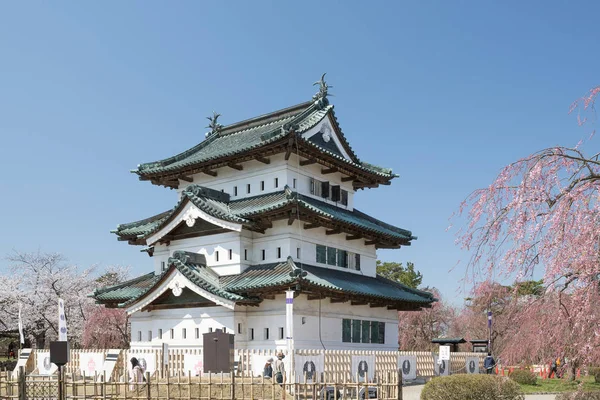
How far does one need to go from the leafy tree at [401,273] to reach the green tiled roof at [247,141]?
1307 inches

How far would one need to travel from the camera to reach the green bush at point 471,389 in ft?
69.3

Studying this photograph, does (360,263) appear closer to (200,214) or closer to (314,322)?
(314,322)

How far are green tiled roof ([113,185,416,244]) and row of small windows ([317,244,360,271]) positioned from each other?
194 cm

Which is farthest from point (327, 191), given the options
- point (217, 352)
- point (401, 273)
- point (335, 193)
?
point (401, 273)

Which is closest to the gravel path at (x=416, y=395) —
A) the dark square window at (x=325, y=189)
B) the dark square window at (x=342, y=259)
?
the dark square window at (x=342, y=259)

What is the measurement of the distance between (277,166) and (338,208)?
510 centimetres

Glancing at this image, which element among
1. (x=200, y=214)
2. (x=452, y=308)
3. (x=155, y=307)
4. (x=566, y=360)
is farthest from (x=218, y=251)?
(x=452, y=308)

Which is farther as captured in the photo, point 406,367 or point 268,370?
point 406,367

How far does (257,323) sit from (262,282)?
2704 millimetres

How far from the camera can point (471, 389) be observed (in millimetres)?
21312

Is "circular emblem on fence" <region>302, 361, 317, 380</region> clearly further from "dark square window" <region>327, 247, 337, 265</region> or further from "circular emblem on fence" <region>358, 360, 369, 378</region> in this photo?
"dark square window" <region>327, 247, 337, 265</region>

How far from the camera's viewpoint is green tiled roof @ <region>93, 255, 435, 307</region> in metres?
30.5

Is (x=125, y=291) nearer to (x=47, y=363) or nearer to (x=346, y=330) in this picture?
(x=47, y=363)

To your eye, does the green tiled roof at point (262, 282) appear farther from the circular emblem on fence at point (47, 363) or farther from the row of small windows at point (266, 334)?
the circular emblem on fence at point (47, 363)
